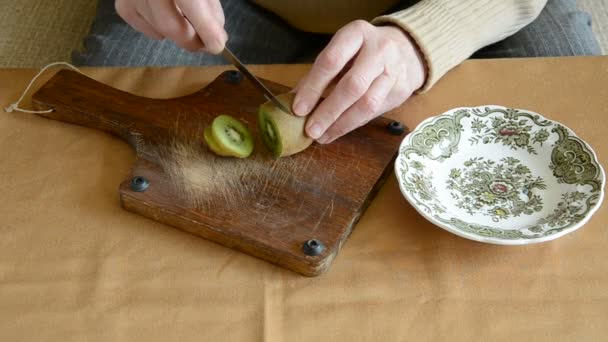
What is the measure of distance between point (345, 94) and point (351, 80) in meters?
0.02

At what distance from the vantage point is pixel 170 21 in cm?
98

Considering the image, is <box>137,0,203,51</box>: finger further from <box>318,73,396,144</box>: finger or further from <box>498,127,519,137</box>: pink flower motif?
<box>498,127,519,137</box>: pink flower motif

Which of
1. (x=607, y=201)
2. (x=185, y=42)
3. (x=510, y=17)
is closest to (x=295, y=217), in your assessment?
(x=185, y=42)

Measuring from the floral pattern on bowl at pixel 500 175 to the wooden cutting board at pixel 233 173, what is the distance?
6 centimetres

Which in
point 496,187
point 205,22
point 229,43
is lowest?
point 229,43

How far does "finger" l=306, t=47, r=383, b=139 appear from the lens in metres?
0.94

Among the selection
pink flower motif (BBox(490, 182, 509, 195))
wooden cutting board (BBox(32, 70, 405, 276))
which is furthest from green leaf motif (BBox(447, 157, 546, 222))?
wooden cutting board (BBox(32, 70, 405, 276))

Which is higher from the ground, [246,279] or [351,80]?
[351,80]

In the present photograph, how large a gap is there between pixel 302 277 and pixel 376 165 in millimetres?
200

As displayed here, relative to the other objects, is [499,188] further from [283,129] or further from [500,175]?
[283,129]

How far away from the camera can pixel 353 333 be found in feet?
2.62

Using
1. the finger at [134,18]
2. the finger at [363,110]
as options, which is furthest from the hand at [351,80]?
the finger at [134,18]

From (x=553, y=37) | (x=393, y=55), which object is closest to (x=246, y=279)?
(x=393, y=55)

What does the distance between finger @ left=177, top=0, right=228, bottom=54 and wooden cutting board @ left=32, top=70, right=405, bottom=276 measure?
131mm
